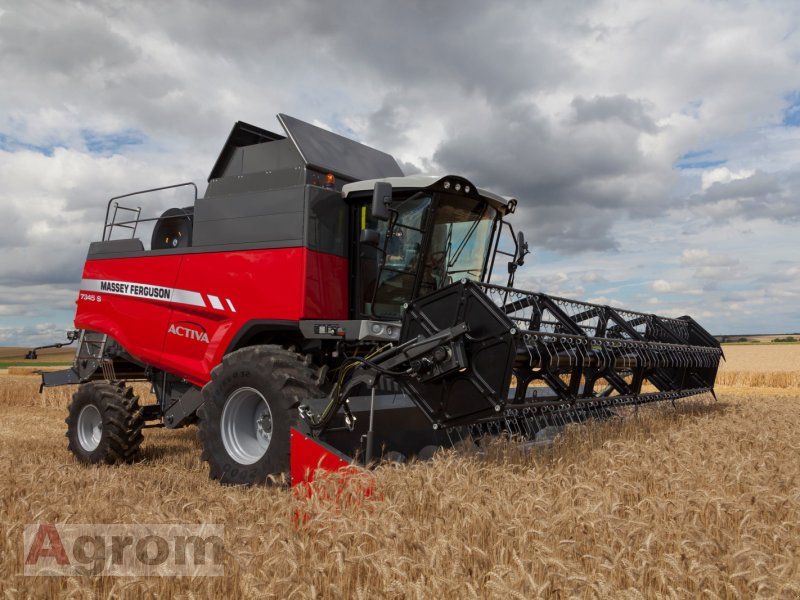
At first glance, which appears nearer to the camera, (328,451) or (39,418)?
(328,451)

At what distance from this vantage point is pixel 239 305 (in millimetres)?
5801

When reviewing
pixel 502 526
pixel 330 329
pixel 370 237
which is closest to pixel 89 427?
pixel 330 329

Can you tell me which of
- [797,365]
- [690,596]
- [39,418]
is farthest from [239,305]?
[797,365]

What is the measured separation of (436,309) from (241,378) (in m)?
1.74

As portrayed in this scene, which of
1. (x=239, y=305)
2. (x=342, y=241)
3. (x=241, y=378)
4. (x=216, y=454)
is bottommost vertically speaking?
(x=216, y=454)

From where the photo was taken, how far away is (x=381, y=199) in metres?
4.88

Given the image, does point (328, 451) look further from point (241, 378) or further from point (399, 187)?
point (399, 187)

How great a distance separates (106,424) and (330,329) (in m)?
2.99

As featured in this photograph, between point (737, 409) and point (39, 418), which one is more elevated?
point (737, 409)

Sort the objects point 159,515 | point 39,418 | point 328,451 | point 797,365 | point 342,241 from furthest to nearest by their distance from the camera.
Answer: point 797,365 → point 39,418 → point 342,241 → point 328,451 → point 159,515

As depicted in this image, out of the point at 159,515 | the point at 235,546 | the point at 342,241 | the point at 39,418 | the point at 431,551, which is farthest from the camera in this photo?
the point at 39,418

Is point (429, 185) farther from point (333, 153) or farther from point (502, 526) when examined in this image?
point (502, 526)

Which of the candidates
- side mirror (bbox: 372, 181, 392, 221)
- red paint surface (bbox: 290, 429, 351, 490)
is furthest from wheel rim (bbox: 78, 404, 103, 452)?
side mirror (bbox: 372, 181, 392, 221)

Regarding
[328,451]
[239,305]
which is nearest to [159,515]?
[328,451]
